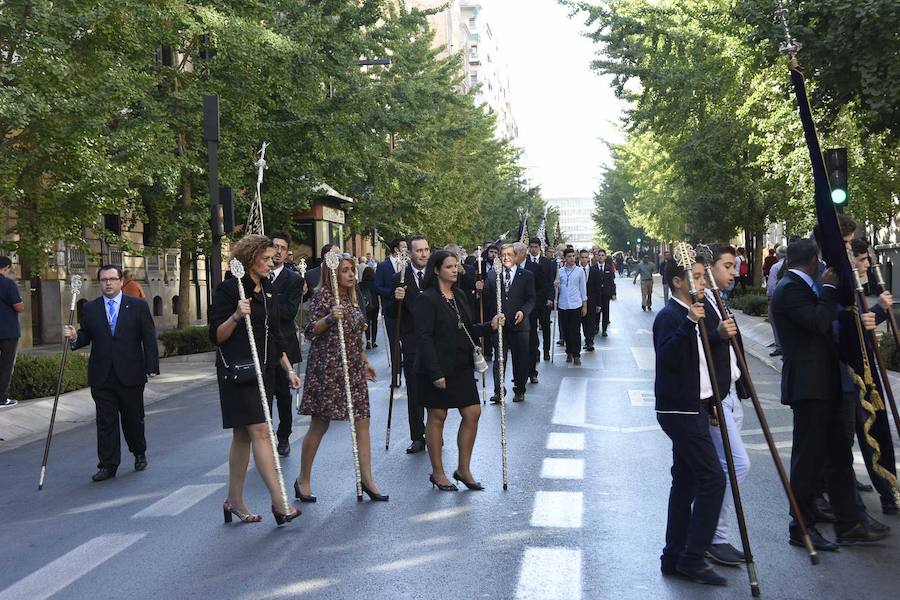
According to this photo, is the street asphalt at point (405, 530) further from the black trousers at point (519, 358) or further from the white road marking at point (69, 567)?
the black trousers at point (519, 358)

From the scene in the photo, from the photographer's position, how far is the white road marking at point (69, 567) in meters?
6.32

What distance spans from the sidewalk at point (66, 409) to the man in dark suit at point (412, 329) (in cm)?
414

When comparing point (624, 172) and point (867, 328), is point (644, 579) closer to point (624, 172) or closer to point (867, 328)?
point (867, 328)

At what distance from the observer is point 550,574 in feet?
20.5

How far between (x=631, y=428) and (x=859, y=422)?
4.12 m

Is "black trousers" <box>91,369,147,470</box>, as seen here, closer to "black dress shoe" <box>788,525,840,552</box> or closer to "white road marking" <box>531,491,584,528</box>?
"white road marking" <box>531,491,584,528</box>

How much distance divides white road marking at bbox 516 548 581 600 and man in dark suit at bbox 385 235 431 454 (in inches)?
155

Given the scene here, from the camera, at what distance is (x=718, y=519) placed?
20.2 ft

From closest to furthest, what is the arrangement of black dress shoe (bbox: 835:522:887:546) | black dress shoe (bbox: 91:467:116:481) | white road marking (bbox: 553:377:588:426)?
1. black dress shoe (bbox: 835:522:887:546)
2. black dress shoe (bbox: 91:467:116:481)
3. white road marking (bbox: 553:377:588:426)

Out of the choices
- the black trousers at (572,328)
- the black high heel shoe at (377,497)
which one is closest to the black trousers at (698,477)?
the black high heel shoe at (377,497)

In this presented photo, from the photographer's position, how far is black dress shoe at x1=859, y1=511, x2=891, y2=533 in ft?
22.7

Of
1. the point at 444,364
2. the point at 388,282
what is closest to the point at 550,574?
the point at 444,364

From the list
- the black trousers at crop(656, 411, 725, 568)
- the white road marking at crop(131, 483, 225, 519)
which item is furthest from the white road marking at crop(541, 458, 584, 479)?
the black trousers at crop(656, 411, 725, 568)

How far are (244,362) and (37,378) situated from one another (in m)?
8.83
